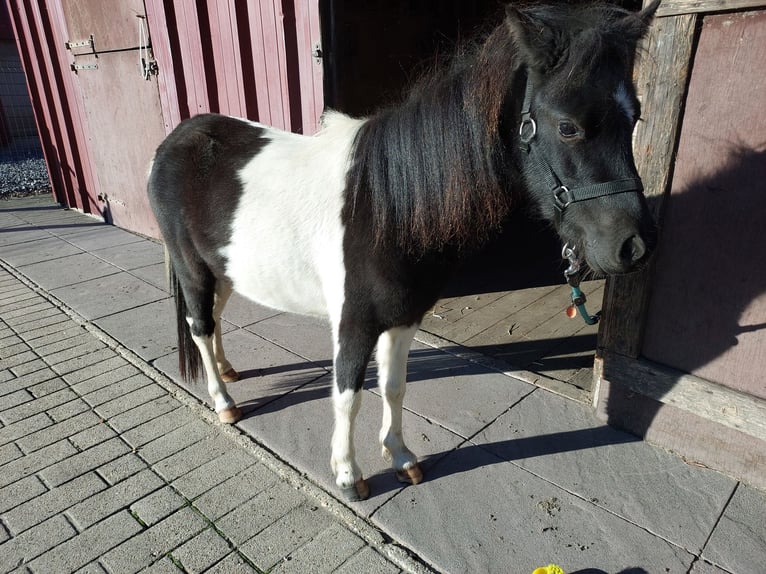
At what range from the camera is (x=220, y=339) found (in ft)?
10.2

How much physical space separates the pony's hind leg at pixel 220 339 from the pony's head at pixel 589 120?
205 cm

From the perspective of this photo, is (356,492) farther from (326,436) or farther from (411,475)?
(326,436)

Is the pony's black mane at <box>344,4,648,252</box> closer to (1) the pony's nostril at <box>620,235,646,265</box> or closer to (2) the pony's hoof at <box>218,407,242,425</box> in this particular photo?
(1) the pony's nostril at <box>620,235,646,265</box>

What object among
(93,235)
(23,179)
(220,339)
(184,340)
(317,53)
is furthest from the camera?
(23,179)

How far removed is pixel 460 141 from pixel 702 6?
113cm

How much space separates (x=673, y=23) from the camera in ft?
6.46

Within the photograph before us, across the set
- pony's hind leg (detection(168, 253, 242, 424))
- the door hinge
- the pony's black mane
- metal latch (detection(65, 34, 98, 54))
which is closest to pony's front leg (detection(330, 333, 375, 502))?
the pony's black mane

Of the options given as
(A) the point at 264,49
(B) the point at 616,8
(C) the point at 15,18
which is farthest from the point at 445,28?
(C) the point at 15,18

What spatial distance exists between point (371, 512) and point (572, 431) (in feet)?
3.85

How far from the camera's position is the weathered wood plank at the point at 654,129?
1.99 meters

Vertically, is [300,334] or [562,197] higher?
[562,197]

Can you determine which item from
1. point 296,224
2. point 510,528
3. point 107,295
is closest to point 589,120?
point 296,224

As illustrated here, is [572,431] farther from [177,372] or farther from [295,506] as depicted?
[177,372]

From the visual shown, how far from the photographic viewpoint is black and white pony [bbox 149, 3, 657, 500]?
1470 mm
